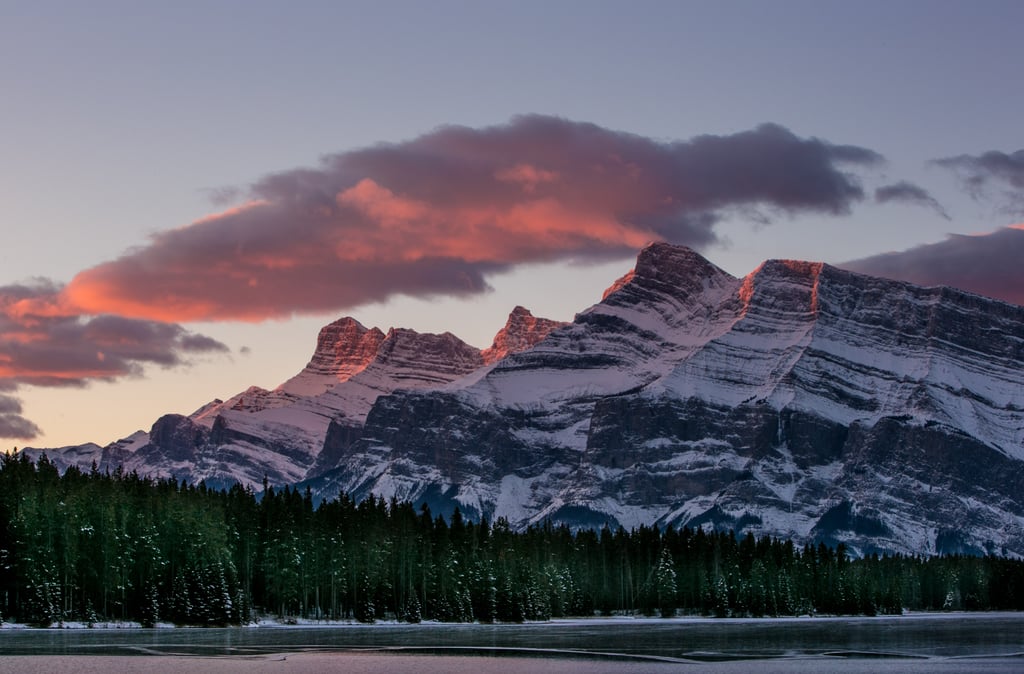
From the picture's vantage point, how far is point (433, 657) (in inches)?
5231

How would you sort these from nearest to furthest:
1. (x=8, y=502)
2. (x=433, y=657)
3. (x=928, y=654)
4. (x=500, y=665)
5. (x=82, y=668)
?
(x=82, y=668) → (x=500, y=665) → (x=433, y=657) → (x=928, y=654) → (x=8, y=502)

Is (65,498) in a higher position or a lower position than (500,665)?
higher

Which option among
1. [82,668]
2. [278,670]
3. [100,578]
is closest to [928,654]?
[278,670]

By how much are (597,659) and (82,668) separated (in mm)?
44426

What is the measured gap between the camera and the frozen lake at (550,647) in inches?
5012

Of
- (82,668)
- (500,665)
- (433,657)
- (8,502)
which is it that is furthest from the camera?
(8,502)

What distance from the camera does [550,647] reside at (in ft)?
500

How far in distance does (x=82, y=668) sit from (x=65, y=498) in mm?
74775

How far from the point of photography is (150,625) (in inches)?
7032

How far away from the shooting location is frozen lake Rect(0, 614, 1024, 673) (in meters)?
127

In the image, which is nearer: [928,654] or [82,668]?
[82,668]

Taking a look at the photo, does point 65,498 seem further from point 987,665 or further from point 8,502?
point 987,665

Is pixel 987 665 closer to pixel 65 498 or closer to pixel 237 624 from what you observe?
pixel 237 624

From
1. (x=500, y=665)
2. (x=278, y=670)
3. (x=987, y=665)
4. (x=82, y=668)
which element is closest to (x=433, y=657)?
(x=500, y=665)
